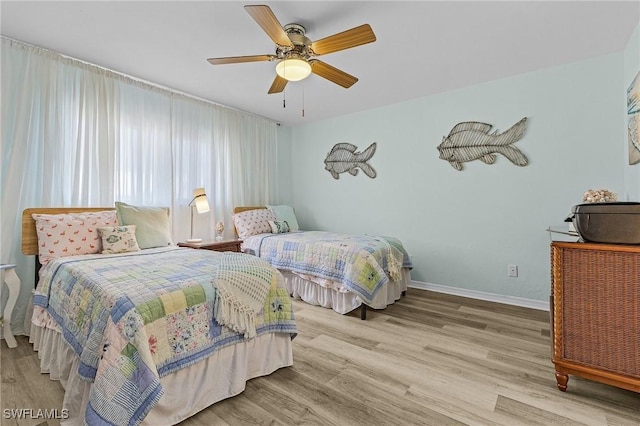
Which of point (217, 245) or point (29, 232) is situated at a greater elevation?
point (29, 232)

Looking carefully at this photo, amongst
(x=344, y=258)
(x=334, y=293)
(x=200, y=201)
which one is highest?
(x=200, y=201)

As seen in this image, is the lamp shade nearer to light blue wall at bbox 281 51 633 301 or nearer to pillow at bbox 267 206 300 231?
pillow at bbox 267 206 300 231

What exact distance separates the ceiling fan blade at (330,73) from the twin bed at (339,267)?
157 centimetres

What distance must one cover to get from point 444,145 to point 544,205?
4.10ft

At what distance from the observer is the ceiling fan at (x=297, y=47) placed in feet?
6.09

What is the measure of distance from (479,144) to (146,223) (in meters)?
3.70

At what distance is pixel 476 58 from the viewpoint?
9.16 ft

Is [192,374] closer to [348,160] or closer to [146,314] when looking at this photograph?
[146,314]

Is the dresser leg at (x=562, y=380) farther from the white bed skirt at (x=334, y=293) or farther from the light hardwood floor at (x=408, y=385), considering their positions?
the white bed skirt at (x=334, y=293)

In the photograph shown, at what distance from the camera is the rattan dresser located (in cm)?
152

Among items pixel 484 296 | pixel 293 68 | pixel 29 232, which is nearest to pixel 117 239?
pixel 29 232

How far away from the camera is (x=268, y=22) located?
6.00 feet

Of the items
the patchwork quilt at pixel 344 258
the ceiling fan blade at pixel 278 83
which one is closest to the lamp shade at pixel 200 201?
the patchwork quilt at pixel 344 258

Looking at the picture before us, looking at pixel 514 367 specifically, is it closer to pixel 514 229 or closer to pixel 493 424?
pixel 493 424
